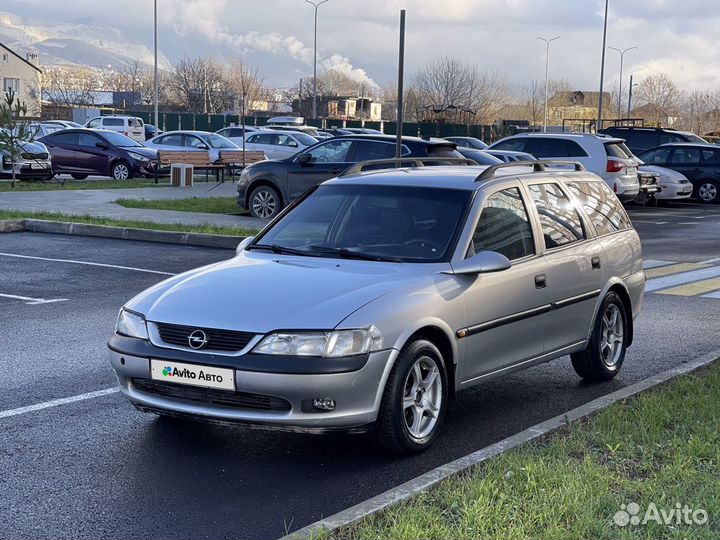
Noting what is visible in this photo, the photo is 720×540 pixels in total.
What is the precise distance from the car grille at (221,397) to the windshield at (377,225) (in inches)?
53.7

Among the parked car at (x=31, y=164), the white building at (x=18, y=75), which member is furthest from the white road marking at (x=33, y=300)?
the white building at (x=18, y=75)

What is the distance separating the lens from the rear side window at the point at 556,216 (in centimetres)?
734

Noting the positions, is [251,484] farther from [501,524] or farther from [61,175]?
[61,175]

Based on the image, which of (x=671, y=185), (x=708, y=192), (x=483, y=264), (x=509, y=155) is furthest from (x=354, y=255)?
(x=708, y=192)

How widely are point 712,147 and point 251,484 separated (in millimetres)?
27817

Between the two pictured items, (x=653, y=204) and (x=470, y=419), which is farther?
(x=653, y=204)

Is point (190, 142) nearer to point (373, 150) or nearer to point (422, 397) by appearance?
point (373, 150)

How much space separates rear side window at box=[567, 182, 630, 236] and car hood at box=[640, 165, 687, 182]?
21.4 metres

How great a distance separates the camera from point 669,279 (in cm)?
1381

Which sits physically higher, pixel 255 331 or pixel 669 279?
pixel 255 331

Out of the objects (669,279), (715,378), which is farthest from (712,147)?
(715,378)

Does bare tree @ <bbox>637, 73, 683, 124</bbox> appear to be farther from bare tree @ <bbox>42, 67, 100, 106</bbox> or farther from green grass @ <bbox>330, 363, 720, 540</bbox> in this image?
green grass @ <bbox>330, 363, 720, 540</bbox>

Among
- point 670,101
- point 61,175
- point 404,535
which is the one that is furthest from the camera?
point 670,101

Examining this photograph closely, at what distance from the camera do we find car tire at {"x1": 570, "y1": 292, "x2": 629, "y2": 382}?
7734 mm
